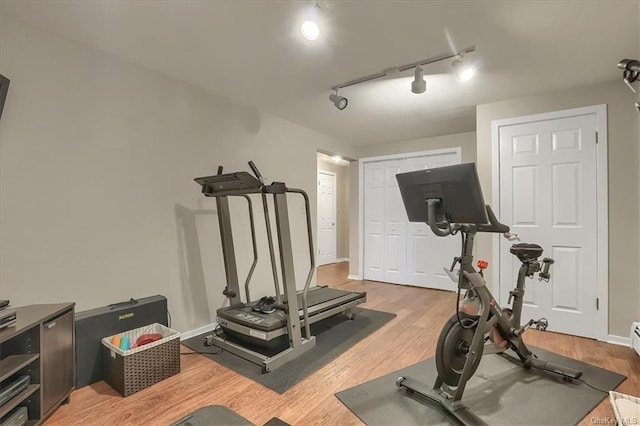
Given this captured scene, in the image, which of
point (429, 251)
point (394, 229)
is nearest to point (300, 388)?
point (429, 251)

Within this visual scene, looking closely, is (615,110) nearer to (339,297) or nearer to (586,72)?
(586,72)

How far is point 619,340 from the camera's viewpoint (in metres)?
2.74

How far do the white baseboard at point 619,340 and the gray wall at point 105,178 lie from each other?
3636mm

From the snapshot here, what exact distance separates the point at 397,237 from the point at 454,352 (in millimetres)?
3331

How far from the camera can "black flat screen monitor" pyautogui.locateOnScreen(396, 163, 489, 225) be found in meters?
1.61

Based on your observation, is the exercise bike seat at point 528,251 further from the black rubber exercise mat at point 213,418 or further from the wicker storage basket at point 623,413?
the black rubber exercise mat at point 213,418

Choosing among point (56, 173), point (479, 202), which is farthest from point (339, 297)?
point (56, 173)

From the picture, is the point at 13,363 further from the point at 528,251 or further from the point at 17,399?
the point at 528,251

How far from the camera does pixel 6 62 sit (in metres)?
1.90

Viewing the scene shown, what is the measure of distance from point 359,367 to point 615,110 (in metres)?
3.21

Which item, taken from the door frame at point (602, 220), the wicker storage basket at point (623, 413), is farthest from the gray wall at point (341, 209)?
the wicker storage basket at point (623, 413)

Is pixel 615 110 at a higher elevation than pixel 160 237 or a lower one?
higher

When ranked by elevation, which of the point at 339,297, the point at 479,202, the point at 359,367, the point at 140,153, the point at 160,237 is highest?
the point at 140,153

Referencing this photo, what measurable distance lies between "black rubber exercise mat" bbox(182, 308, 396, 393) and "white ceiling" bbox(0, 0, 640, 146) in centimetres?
240
